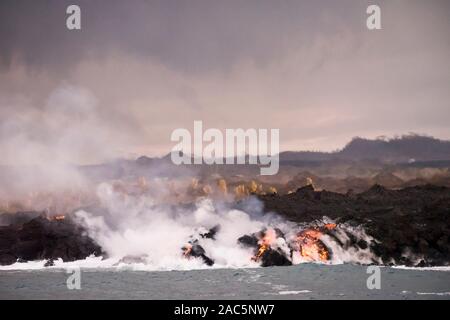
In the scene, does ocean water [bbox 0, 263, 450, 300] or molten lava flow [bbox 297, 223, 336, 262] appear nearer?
ocean water [bbox 0, 263, 450, 300]

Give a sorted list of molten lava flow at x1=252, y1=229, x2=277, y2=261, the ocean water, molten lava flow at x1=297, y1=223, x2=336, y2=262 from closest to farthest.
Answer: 1. the ocean water
2. molten lava flow at x1=252, y1=229, x2=277, y2=261
3. molten lava flow at x1=297, y1=223, x2=336, y2=262

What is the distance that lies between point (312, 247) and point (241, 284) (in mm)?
42373

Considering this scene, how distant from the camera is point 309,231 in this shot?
119000 mm

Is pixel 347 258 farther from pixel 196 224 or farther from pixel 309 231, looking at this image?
pixel 196 224

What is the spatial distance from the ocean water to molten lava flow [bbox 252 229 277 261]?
7433 mm

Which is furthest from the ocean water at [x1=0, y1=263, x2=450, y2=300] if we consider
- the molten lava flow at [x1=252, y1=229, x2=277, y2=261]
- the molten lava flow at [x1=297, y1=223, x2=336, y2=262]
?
the molten lava flow at [x1=297, y1=223, x2=336, y2=262]

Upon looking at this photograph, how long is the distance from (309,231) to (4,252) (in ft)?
251

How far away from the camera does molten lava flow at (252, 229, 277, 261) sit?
107 meters

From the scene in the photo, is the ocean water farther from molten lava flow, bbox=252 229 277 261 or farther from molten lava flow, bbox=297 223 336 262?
molten lava flow, bbox=297 223 336 262

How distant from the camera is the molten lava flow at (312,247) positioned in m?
112

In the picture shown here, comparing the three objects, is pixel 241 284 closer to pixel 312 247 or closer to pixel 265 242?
pixel 265 242

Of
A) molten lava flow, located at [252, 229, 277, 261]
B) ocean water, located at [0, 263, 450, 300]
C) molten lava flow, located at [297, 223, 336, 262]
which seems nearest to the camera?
ocean water, located at [0, 263, 450, 300]

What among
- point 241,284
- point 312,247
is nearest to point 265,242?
point 312,247
